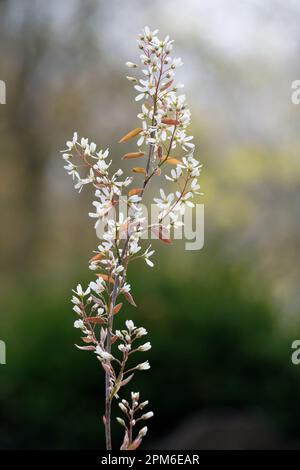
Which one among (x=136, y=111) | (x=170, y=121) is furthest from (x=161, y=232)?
(x=136, y=111)

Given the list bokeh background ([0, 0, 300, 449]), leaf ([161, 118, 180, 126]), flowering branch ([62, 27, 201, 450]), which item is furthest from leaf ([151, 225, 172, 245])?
bokeh background ([0, 0, 300, 449])

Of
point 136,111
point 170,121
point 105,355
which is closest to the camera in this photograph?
point 105,355

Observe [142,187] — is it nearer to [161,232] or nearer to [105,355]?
[161,232]

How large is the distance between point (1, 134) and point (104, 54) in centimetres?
302

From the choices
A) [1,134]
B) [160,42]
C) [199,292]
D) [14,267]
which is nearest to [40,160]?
[1,134]

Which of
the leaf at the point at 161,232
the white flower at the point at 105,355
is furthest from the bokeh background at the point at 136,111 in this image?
the white flower at the point at 105,355

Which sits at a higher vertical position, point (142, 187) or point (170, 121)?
point (170, 121)

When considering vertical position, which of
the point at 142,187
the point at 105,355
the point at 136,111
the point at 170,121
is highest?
the point at 136,111

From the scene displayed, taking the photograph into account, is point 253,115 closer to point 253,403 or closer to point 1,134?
point 1,134

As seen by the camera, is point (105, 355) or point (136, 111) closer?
point (105, 355)

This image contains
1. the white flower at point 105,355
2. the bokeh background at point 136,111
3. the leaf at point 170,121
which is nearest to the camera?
the white flower at point 105,355

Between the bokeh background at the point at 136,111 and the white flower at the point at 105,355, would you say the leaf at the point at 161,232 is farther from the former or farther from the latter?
the bokeh background at the point at 136,111

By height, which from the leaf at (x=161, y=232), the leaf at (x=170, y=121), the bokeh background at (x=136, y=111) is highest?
the bokeh background at (x=136, y=111)

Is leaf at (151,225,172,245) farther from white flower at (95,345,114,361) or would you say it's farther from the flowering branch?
white flower at (95,345,114,361)
